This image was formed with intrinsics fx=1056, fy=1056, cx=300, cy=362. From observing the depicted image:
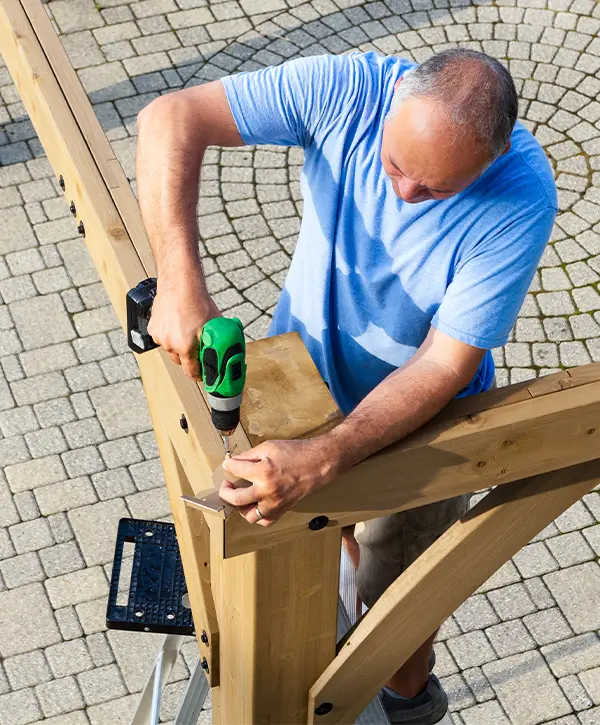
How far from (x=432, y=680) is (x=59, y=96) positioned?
2386 millimetres

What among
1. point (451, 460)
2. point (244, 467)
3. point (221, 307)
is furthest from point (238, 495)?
point (221, 307)

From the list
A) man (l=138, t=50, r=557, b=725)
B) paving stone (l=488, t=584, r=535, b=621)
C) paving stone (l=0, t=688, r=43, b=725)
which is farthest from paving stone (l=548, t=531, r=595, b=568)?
paving stone (l=0, t=688, r=43, b=725)

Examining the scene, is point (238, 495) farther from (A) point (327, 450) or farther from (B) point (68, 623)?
(B) point (68, 623)

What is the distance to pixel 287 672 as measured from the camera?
2576 millimetres

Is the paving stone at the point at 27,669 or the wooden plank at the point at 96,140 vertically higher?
the wooden plank at the point at 96,140

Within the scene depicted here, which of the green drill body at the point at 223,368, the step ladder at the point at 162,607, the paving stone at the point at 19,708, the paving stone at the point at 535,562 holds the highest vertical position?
the green drill body at the point at 223,368

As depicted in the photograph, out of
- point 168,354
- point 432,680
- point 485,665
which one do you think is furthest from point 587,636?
point 168,354

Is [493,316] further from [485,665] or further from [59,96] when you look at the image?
[485,665]

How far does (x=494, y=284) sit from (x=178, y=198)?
80 cm

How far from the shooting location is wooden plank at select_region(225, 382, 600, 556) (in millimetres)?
1993

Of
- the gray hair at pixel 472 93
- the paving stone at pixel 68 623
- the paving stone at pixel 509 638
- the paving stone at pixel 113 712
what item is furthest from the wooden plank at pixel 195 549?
the paving stone at pixel 509 638

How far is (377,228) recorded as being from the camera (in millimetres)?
2828

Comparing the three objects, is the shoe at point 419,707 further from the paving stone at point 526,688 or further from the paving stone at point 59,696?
the paving stone at point 59,696

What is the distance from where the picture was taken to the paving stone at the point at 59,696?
4625mm
